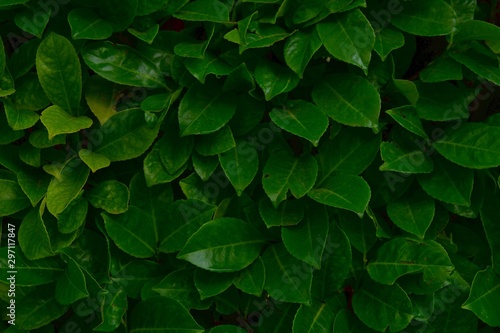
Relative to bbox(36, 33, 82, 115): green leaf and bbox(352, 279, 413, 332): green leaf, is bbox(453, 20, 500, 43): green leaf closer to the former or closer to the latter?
bbox(352, 279, 413, 332): green leaf

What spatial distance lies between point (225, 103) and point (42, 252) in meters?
0.49

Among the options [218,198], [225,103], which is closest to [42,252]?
[218,198]

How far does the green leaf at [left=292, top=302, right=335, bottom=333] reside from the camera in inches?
49.2

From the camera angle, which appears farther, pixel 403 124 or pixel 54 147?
pixel 54 147

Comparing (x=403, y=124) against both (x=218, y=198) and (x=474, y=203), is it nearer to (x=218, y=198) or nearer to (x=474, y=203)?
(x=474, y=203)

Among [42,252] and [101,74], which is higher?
[101,74]

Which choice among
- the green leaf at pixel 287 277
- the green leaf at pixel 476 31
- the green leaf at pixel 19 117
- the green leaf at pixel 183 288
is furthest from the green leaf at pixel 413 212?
the green leaf at pixel 19 117

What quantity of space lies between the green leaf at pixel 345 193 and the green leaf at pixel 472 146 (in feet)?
0.63

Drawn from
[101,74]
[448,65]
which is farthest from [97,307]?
[448,65]

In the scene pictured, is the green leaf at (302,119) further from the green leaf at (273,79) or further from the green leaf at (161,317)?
the green leaf at (161,317)

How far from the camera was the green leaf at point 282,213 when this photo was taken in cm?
125

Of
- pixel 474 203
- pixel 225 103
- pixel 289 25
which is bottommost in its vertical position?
pixel 474 203

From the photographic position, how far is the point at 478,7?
1.30m

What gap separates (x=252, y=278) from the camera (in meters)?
1.28
